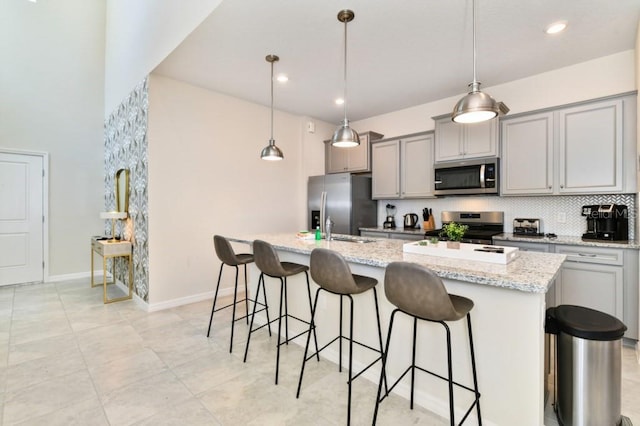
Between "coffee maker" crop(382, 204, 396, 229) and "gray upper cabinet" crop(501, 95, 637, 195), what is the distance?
1612 mm

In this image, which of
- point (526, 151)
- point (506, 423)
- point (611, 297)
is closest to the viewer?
point (506, 423)

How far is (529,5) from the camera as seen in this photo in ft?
7.55

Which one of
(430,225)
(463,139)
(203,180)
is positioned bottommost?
(430,225)

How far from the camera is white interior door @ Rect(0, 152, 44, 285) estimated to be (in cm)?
462

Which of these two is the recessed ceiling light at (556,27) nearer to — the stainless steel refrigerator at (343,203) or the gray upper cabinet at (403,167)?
the gray upper cabinet at (403,167)

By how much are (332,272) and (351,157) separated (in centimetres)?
345

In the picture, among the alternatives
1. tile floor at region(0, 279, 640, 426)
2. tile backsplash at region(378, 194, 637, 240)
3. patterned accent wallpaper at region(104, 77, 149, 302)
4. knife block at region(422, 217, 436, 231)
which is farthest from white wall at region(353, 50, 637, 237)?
patterned accent wallpaper at region(104, 77, 149, 302)

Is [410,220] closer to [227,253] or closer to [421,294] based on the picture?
[227,253]

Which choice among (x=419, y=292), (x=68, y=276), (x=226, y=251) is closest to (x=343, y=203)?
(x=226, y=251)

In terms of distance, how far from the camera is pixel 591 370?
1585mm

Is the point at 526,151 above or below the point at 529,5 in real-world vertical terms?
below

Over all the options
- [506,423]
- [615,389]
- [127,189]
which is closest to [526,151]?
[615,389]

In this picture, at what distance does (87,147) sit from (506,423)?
6.48 meters

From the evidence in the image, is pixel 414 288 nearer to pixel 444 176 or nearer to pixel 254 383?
pixel 254 383
